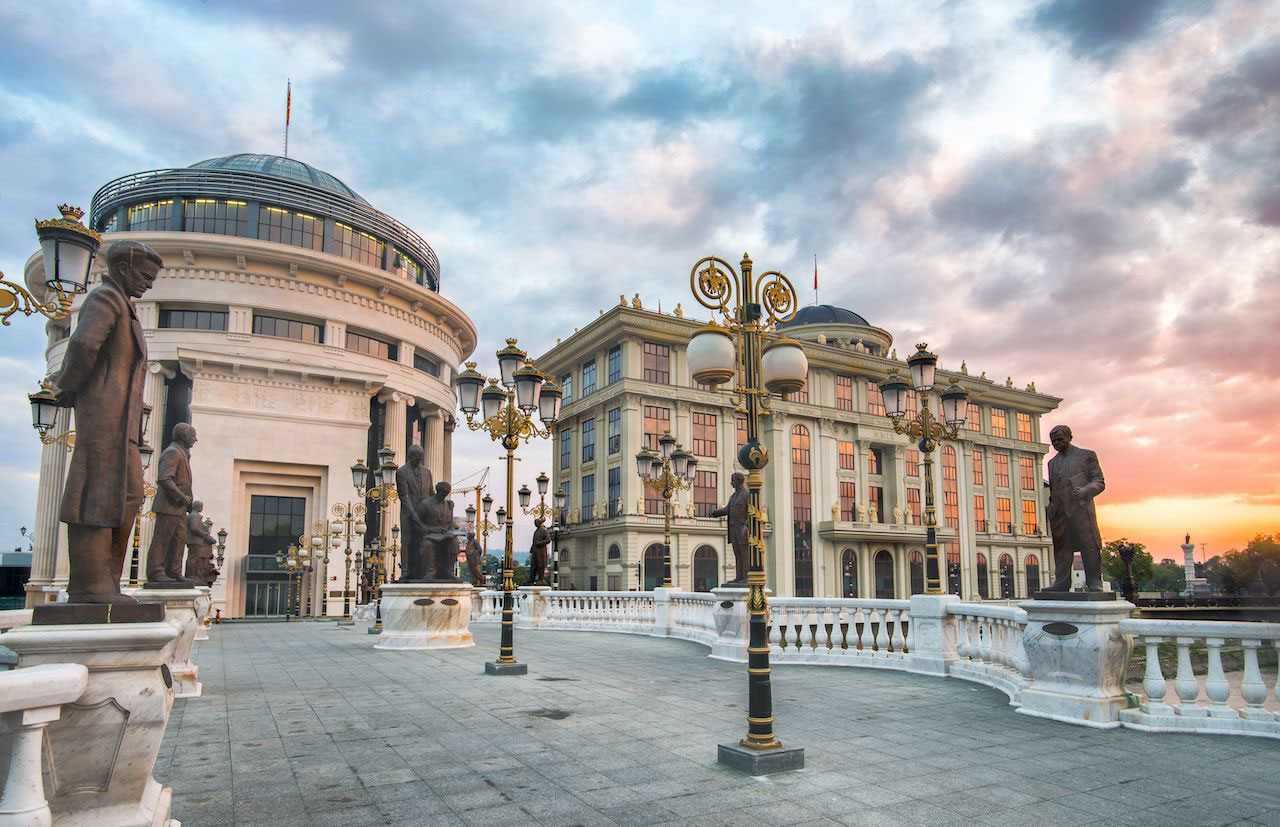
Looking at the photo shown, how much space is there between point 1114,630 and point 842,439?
2207 inches

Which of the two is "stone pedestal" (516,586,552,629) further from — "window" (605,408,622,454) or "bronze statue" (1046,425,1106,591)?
"window" (605,408,622,454)

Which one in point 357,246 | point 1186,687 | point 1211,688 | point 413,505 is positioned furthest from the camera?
point 357,246

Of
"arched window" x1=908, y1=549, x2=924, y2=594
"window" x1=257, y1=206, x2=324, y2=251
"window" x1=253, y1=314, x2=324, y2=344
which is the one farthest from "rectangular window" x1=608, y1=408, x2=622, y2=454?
"arched window" x1=908, y1=549, x2=924, y2=594

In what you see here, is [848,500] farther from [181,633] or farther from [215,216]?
[181,633]

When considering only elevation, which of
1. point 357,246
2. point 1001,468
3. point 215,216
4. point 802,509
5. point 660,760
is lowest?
point 660,760

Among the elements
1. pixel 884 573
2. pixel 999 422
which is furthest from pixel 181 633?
pixel 999 422

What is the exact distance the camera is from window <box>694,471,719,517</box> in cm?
5431

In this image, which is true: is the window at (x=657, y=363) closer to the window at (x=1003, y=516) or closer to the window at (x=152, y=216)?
the window at (x=152, y=216)

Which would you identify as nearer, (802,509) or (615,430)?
(615,430)

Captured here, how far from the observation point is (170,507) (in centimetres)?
1117

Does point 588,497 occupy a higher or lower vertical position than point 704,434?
lower

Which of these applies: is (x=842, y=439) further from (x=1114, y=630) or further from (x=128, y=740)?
(x=128, y=740)

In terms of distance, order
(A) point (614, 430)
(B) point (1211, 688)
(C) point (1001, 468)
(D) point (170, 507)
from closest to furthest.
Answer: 1. (B) point (1211, 688)
2. (D) point (170, 507)
3. (A) point (614, 430)
4. (C) point (1001, 468)

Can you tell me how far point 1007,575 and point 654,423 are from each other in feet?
134
